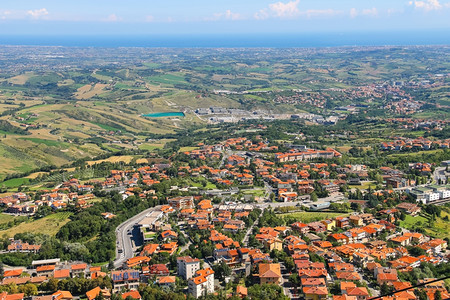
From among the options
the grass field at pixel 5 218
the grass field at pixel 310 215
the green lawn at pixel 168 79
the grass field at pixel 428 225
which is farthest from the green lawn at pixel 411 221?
the green lawn at pixel 168 79

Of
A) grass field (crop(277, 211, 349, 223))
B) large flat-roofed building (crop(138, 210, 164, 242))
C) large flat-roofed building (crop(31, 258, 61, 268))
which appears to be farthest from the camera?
grass field (crop(277, 211, 349, 223))

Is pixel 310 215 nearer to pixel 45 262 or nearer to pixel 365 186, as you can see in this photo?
pixel 365 186

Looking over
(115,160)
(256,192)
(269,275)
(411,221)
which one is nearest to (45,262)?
(269,275)

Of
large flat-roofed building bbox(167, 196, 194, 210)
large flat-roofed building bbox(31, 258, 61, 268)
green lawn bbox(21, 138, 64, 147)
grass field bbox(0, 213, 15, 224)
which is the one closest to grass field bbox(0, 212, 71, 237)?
grass field bbox(0, 213, 15, 224)

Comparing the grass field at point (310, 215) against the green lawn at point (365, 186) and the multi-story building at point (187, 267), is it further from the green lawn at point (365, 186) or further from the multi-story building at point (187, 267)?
the multi-story building at point (187, 267)

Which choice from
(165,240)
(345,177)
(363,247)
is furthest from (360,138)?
(165,240)

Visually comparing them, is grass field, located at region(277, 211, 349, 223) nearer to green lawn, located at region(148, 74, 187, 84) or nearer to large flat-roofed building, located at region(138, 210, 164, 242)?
large flat-roofed building, located at region(138, 210, 164, 242)
